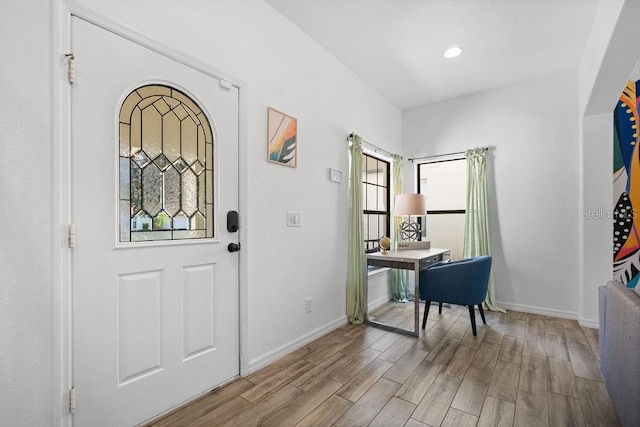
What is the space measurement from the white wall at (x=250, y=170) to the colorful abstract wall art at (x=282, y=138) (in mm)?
62

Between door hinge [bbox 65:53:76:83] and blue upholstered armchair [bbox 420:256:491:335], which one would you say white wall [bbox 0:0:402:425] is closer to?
door hinge [bbox 65:53:76:83]

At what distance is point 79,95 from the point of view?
1.40m

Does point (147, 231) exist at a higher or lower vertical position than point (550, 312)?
higher

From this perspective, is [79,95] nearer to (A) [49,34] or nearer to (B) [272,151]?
(A) [49,34]

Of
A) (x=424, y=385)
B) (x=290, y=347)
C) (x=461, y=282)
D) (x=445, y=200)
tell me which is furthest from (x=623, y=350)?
(x=445, y=200)

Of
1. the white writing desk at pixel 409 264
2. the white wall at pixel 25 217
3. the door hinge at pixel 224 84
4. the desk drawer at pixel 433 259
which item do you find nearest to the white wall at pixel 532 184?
the desk drawer at pixel 433 259

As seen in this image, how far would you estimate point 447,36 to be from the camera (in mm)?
2730

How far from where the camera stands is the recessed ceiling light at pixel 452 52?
9.59 ft

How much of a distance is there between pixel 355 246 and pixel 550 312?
2.43 meters

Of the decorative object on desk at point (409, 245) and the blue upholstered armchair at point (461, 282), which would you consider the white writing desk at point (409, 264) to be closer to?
the blue upholstered armchair at point (461, 282)

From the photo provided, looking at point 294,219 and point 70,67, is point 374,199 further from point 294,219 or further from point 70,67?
point 70,67

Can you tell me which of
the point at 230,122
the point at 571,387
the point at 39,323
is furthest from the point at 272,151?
the point at 571,387

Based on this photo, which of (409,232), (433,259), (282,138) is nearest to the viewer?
(282,138)

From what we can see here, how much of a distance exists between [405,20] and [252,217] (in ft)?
6.83
